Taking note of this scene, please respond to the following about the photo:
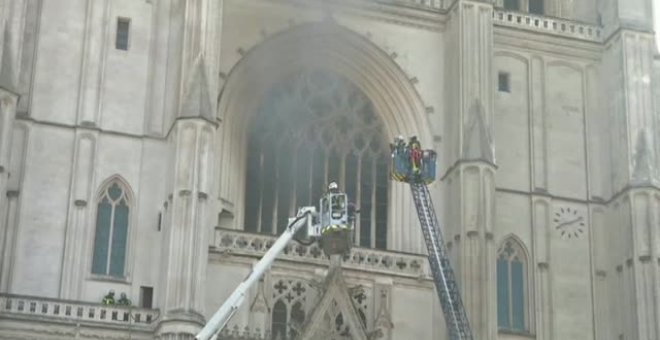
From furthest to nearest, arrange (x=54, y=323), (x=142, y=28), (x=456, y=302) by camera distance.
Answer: (x=142, y=28)
(x=456, y=302)
(x=54, y=323)

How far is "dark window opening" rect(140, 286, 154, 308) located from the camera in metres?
32.5

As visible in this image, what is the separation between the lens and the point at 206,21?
1323 inches

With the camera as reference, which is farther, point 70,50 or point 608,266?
point 608,266

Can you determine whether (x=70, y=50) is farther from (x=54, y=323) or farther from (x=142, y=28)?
(x=54, y=323)

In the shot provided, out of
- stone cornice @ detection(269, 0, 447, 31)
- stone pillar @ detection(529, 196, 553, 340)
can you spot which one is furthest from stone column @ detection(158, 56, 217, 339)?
stone pillar @ detection(529, 196, 553, 340)

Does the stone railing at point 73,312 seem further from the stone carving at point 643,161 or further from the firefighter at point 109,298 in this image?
the stone carving at point 643,161

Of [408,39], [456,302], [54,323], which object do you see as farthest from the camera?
[408,39]

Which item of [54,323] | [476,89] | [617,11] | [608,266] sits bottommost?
[54,323]

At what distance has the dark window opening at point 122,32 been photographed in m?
34.8

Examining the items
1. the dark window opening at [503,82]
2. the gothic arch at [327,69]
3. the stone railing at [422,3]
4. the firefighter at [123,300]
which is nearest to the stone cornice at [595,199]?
the gothic arch at [327,69]

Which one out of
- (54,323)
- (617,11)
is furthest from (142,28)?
(617,11)

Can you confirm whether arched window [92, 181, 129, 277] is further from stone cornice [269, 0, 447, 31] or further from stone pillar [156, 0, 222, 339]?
stone cornice [269, 0, 447, 31]

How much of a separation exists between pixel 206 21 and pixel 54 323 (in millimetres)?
8162

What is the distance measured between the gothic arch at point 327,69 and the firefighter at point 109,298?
4.52 meters
